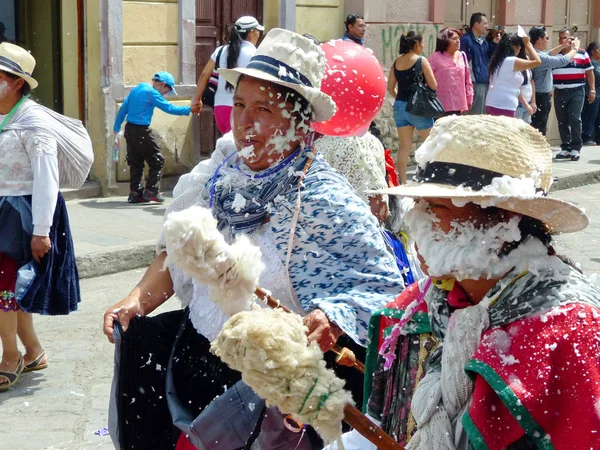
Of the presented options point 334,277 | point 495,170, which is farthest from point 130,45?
point 495,170

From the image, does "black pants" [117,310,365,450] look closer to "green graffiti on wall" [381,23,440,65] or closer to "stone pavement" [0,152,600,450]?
"stone pavement" [0,152,600,450]

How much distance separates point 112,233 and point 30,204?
12.4ft

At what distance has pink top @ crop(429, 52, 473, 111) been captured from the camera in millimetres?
13211

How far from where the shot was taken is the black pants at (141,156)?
10.6m

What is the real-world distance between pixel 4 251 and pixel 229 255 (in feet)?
10.0

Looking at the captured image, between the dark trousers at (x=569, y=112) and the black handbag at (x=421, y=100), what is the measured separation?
484 centimetres

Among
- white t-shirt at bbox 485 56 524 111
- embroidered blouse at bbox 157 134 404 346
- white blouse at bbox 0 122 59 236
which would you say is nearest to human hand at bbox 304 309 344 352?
embroidered blouse at bbox 157 134 404 346

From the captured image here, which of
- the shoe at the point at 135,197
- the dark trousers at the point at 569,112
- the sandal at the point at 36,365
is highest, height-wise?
the dark trousers at the point at 569,112

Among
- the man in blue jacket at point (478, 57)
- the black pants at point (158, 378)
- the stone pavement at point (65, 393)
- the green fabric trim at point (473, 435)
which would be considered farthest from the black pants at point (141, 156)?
the green fabric trim at point (473, 435)

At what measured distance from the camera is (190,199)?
377 centimetres

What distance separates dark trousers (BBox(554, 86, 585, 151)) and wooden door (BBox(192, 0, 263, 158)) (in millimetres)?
6151

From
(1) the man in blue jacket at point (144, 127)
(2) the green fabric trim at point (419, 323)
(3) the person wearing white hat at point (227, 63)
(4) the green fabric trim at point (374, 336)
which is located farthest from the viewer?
(1) the man in blue jacket at point (144, 127)

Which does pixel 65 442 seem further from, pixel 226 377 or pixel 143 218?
pixel 143 218

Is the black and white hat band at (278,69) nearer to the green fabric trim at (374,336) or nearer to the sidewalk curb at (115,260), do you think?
the green fabric trim at (374,336)
